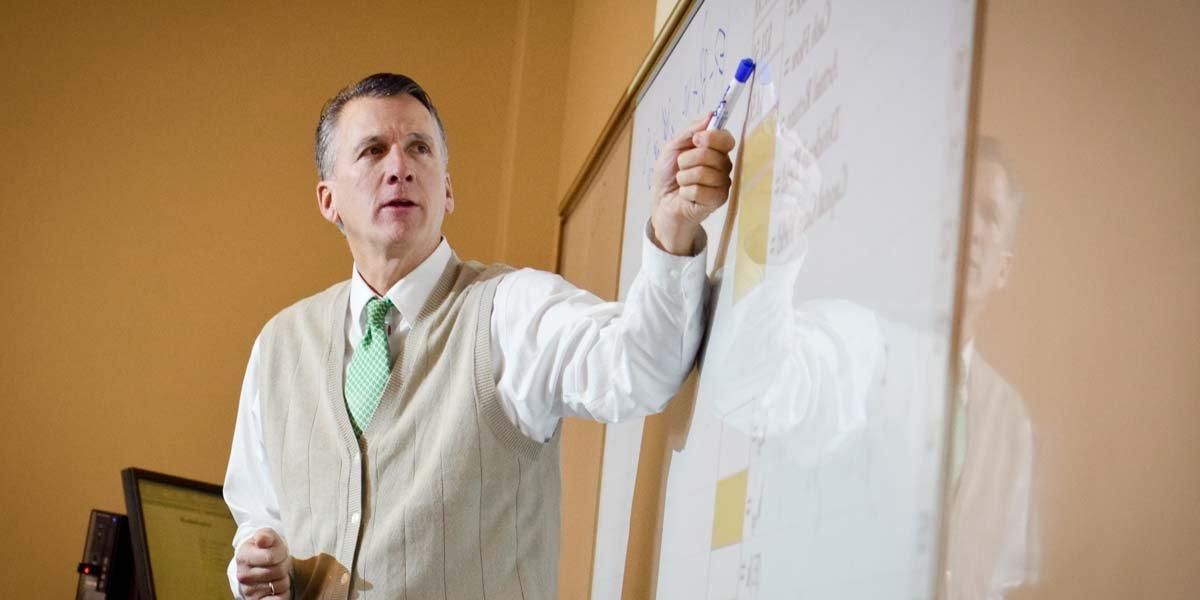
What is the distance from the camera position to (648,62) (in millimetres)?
1676

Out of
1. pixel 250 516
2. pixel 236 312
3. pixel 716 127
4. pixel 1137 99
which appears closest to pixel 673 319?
pixel 716 127

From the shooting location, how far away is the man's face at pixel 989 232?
2.02 feet

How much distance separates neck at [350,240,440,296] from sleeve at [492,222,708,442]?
19 cm

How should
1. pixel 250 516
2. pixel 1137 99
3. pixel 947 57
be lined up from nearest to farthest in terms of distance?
1. pixel 1137 99
2. pixel 947 57
3. pixel 250 516

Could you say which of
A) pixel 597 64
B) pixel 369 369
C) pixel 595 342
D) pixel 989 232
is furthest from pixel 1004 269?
pixel 597 64

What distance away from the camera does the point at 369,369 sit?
1.43m

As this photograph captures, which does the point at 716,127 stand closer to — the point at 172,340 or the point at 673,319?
the point at 673,319

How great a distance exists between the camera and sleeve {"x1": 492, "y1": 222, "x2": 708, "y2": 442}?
108 centimetres

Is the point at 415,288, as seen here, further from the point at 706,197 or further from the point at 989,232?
the point at 989,232

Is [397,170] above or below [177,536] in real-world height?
above

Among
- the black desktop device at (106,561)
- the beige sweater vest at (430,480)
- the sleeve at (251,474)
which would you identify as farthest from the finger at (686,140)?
the black desktop device at (106,561)

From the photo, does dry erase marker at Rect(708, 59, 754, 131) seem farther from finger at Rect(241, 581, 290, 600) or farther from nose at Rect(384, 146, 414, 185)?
finger at Rect(241, 581, 290, 600)

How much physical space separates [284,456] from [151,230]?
5.21ft

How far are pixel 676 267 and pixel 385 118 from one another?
62 cm
